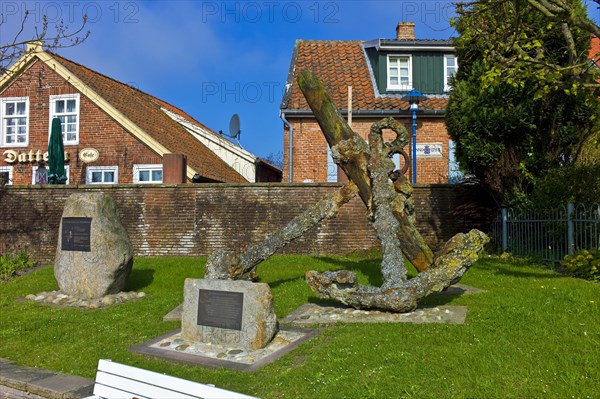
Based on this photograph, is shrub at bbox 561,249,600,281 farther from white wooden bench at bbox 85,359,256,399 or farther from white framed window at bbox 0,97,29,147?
white framed window at bbox 0,97,29,147

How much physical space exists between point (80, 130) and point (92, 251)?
11.9 m

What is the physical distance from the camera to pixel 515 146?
1259 cm

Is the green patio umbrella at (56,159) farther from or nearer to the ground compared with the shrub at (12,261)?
farther from the ground

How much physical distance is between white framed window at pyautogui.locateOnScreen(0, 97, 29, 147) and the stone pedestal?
1744 cm

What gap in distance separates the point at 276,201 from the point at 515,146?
6256 millimetres

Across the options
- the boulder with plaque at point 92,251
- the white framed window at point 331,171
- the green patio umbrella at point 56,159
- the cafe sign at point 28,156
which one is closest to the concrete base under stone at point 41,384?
the boulder with plaque at point 92,251

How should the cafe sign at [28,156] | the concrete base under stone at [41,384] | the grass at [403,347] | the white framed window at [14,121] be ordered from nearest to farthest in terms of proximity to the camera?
the grass at [403,347]
the concrete base under stone at [41,384]
the cafe sign at [28,156]
the white framed window at [14,121]

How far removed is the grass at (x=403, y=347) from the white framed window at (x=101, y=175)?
35.1 ft

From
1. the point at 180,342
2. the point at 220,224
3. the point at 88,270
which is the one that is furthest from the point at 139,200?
the point at 180,342

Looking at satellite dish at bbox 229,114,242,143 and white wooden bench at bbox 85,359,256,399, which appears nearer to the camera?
white wooden bench at bbox 85,359,256,399

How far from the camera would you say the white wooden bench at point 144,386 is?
3.44 m

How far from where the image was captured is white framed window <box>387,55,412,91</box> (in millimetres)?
19875

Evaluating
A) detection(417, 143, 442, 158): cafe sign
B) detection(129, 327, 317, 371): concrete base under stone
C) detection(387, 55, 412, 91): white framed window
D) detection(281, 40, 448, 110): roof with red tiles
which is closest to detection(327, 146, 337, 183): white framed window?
detection(281, 40, 448, 110): roof with red tiles

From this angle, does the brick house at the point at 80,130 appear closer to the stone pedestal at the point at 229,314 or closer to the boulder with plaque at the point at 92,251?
the boulder with plaque at the point at 92,251
